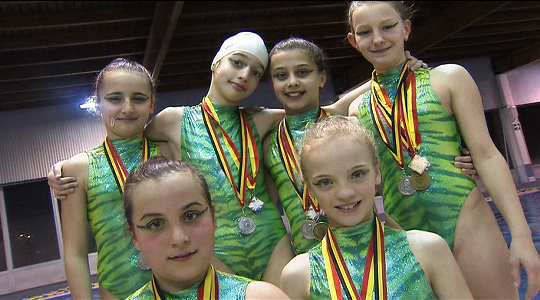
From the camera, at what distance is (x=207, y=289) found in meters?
1.14

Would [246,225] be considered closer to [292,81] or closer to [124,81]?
[292,81]

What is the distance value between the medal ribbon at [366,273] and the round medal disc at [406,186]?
46cm

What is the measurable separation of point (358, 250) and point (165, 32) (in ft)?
19.4

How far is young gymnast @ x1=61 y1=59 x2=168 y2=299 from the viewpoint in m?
1.81

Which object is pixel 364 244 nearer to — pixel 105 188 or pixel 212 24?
pixel 105 188

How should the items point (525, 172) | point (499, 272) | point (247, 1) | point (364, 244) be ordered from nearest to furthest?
point (364, 244) < point (499, 272) < point (247, 1) < point (525, 172)

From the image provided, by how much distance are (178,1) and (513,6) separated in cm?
593

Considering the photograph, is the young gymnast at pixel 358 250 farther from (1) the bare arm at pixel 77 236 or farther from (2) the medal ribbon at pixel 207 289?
(1) the bare arm at pixel 77 236

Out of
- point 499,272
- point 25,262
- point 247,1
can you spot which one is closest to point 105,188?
point 499,272

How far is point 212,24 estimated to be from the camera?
7.03 meters

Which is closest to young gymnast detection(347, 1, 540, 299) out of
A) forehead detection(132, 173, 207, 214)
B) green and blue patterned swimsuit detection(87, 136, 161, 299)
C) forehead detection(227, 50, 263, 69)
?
forehead detection(227, 50, 263, 69)

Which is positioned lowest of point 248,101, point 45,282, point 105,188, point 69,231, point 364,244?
point 45,282

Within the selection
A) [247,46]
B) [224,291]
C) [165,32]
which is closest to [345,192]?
[224,291]

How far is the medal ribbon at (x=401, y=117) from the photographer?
1746 millimetres
